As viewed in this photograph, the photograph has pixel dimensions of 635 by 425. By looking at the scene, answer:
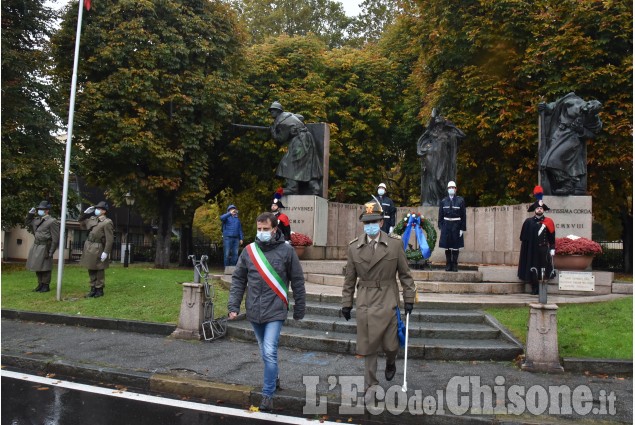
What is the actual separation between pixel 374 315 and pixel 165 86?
66.0ft

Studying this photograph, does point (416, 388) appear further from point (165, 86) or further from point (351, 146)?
point (351, 146)

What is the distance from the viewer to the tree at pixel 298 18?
134 ft

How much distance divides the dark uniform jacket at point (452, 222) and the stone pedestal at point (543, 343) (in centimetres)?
553

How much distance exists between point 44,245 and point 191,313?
19.5 feet

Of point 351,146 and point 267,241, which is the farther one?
point 351,146

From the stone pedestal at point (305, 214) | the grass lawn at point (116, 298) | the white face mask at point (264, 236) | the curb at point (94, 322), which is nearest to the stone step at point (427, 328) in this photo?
the grass lawn at point (116, 298)

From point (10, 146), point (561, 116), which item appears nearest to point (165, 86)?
point (10, 146)

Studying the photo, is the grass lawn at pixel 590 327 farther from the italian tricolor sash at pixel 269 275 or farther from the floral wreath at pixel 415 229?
the italian tricolor sash at pixel 269 275

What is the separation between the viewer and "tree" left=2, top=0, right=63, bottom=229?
20984 millimetres

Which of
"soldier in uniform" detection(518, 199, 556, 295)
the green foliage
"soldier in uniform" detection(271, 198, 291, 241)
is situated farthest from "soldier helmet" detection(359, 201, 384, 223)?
the green foliage

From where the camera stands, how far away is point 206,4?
84.7ft

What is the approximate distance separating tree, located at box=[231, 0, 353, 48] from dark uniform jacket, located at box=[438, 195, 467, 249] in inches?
1182

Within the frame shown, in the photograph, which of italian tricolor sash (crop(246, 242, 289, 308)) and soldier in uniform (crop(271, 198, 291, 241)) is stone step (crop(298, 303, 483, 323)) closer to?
italian tricolor sash (crop(246, 242, 289, 308))

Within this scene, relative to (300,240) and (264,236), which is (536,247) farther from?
(264,236)
